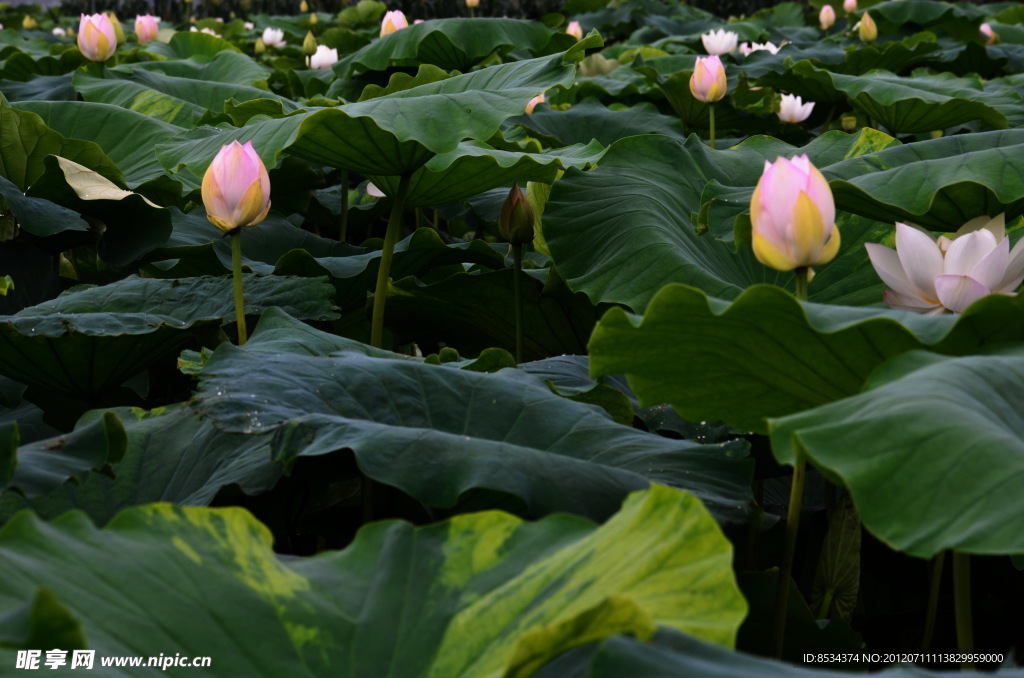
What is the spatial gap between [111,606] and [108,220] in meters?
1.19

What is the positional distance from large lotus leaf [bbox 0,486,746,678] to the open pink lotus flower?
1.61 ft

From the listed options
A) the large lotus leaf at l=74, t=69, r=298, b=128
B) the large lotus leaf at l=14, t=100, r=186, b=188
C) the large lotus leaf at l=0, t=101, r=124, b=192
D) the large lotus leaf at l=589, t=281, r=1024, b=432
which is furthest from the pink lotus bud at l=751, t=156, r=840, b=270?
the large lotus leaf at l=74, t=69, r=298, b=128

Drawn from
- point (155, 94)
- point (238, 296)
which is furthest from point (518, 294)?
point (155, 94)

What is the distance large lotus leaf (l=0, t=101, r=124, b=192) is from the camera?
1756 mm

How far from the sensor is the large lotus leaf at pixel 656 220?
1.32m

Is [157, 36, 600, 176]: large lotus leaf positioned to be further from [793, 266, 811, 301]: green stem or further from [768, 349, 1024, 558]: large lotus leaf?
[768, 349, 1024, 558]: large lotus leaf

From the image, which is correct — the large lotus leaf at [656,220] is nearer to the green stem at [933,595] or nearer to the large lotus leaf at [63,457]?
the green stem at [933,595]

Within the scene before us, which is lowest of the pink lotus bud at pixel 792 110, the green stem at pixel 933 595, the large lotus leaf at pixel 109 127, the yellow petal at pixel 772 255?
the green stem at pixel 933 595

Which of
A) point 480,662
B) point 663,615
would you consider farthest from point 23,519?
point 663,615

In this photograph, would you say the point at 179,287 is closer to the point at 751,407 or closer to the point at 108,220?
the point at 108,220

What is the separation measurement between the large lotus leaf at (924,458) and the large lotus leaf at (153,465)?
0.49m

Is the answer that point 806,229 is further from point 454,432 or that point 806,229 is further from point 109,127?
point 109,127

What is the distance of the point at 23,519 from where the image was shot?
69 centimetres

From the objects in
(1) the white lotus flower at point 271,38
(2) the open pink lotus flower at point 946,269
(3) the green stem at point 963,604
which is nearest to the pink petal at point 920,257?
(2) the open pink lotus flower at point 946,269
